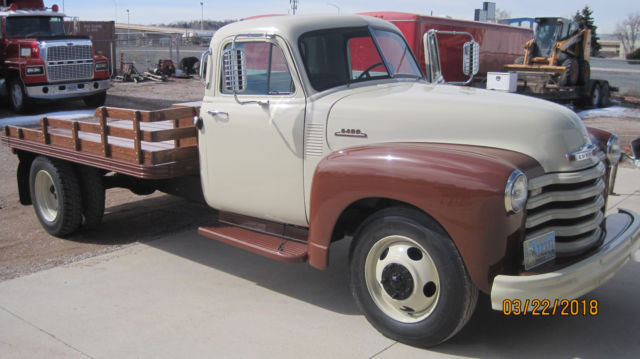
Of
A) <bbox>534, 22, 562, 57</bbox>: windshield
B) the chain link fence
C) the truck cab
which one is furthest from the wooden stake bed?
the chain link fence

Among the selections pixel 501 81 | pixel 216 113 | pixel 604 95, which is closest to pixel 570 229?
pixel 216 113

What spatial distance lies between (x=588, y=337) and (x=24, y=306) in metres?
4.05

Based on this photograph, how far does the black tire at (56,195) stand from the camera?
618 centimetres

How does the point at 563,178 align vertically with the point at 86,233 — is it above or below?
above

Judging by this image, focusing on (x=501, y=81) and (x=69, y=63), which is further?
(x=501, y=81)

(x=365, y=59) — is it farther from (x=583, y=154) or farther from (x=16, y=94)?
(x=16, y=94)

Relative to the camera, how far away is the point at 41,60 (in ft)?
52.1

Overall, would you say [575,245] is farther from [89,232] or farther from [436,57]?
[89,232]

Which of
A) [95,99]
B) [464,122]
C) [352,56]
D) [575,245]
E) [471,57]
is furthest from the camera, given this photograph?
[95,99]

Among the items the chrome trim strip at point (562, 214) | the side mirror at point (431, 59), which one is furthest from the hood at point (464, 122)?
the side mirror at point (431, 59)

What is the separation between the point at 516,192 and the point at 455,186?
329 millimetres

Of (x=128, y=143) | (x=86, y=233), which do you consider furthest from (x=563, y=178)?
(x=86, y=233)

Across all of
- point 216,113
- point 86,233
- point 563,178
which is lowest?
point 86,233

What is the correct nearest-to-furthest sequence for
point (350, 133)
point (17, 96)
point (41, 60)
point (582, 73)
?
point (350, 133), point (41, 60), point (17, 96), point (582, 73)
